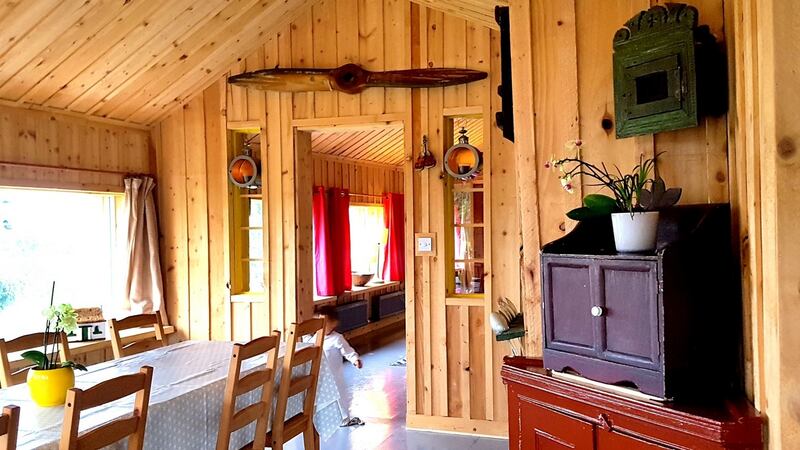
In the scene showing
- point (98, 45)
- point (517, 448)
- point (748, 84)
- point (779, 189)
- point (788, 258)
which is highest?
point (98, 45)

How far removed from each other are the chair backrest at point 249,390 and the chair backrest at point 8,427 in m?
0.96

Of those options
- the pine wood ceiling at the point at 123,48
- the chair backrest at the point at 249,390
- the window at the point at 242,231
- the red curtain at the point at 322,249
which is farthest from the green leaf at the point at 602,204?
the red curtain at the point at 322,249

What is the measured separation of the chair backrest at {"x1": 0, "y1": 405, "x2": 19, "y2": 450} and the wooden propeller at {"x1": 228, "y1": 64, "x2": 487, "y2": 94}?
3.32 meters

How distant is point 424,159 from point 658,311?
304 centimetres

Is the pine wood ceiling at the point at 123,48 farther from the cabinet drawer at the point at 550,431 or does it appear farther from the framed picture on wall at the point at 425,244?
the cabinet drawer at the point at 550,431

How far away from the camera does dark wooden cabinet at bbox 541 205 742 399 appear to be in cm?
149

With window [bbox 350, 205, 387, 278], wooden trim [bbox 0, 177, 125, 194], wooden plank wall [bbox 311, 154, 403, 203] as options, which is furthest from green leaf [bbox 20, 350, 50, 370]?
window [bbox 350, 205, 387, 278]

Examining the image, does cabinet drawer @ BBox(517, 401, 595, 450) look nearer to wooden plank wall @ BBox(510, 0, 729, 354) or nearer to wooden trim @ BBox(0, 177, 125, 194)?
wooden plank wall @ BBox(510, 0, 729, 354)

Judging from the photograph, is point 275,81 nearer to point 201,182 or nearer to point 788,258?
point 201,182

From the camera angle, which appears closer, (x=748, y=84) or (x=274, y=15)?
(x=748, y=84)

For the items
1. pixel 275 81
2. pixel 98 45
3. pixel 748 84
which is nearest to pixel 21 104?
pixel 98 45

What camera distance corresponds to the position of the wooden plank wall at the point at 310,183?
434 cm

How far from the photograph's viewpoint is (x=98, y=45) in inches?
156

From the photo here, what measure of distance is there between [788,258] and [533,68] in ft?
4.04
